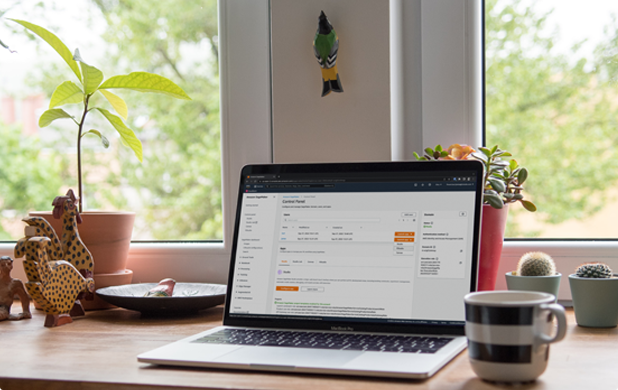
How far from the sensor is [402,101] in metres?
1.10

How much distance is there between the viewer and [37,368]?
594mm

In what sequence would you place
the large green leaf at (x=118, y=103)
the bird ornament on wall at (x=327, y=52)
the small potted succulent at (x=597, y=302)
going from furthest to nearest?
the large green leaf at (x=118, y=103) → the bird ornament on wall at (x=327, y=52) → the small potted succulent at (x=597, y=302)

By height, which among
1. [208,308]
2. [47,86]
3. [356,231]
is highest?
[47,86]

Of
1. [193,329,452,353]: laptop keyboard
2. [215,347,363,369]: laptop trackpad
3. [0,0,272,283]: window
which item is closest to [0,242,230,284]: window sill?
[0,0,272,283]: window

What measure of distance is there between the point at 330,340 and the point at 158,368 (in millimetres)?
206

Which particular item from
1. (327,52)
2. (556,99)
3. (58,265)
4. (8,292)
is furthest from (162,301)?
(556,99)

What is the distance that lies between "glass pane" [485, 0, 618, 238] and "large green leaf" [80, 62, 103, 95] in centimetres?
77

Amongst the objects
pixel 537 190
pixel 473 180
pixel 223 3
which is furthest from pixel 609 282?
pixel 223 3

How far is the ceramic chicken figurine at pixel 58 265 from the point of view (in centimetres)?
80

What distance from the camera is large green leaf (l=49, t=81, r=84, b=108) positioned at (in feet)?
3.47

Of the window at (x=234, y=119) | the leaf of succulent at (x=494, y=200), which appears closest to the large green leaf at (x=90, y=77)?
the window at (x=234, y=119)

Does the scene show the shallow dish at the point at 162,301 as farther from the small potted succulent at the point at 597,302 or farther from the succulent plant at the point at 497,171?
the small potted succulent at the point at 597,302

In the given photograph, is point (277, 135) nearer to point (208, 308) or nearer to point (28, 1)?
point (208, 308)

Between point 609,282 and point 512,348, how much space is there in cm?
37
